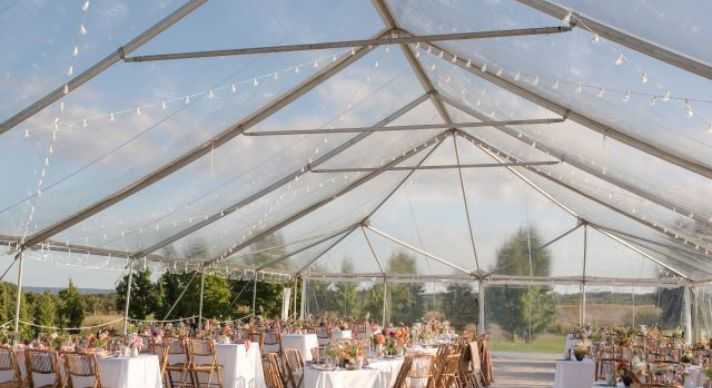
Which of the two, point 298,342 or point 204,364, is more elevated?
point 298,342

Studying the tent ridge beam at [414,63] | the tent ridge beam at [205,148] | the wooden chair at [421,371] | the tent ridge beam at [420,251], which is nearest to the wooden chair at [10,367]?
the tent ridge beam at [205,148]

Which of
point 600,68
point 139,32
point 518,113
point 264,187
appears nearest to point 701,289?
point 518,113

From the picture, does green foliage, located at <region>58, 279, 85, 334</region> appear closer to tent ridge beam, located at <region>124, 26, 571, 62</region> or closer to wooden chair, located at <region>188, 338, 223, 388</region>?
wooden chair, located at <region>188, 338, 223, 388</region>

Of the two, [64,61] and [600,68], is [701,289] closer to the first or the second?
[600,68]

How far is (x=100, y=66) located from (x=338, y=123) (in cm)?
458

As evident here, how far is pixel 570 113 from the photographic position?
9023mm

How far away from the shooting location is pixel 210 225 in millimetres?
13914

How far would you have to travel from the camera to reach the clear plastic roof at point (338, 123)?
6496mm

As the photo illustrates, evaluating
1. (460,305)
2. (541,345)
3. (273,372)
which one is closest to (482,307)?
(460,305)

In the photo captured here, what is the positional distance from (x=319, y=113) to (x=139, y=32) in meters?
3.95

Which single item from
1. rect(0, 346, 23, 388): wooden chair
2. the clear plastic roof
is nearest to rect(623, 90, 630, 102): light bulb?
the clear plastic roof

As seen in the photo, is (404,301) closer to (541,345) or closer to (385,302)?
(385,302)

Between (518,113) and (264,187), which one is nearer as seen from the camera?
(518,113)

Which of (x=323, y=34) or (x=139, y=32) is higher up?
(x=323, y=34)
